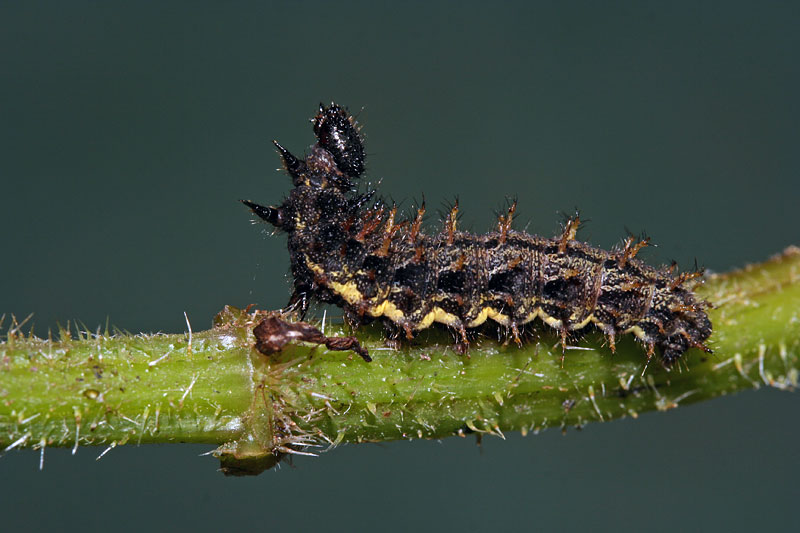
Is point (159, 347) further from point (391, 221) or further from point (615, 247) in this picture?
point (615, 247)

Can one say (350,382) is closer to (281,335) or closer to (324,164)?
(281,335)

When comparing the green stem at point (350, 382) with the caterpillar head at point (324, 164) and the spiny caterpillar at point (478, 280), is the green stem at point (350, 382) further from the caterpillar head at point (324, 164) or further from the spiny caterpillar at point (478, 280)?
the caterpillar head at point (324, 164)

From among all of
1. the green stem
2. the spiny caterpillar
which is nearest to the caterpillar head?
the spiny caterpillar

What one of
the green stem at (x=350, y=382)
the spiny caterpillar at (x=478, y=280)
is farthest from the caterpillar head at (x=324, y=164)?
the green stem at (x=350, y=382)

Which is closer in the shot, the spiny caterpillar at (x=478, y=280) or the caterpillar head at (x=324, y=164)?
the spiny caterpillar at (x=478, y=280)

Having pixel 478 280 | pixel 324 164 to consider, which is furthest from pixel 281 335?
pixel 324 164

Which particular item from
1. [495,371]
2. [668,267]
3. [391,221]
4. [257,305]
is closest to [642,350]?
[668,267]
